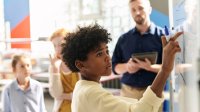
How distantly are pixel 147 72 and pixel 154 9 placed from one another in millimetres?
790

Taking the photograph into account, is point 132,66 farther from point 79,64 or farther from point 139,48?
point 79,64

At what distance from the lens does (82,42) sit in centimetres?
112

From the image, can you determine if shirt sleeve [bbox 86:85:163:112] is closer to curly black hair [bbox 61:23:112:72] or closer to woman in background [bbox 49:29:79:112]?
curly black hair [bbox 61:23:112:72]

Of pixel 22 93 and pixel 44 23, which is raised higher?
pixel 44 23

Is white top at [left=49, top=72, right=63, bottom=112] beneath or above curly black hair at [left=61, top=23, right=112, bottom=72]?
beneath

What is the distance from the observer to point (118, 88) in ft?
10.2

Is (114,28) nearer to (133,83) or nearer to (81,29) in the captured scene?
(133,83)

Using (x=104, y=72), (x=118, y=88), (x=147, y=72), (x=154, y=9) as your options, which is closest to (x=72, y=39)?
(x=104, y=72)

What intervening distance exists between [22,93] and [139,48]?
3.34ft

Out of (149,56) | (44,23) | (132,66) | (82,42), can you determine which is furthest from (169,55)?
(44,23)

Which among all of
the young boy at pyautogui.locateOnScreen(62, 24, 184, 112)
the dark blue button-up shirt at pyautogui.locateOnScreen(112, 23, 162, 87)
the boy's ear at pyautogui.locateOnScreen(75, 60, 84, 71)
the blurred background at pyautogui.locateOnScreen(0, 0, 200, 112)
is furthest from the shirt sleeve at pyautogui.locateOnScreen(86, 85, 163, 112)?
A: the blurred background at pyautogui.locateOnScreen(0, 0, 200, 112)

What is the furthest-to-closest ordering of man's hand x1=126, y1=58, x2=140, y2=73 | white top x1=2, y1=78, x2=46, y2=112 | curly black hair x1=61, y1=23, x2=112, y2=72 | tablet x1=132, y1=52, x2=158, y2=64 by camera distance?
white top x1=2, y1=78, x2=46, y2=112 < man's hand x1=126, y1=58, x2=140, y2=73 < tablet x1=132, y1=52, x2=158, y2=64 < curly black hair x1=61, y1=23, x2=112, y2=72

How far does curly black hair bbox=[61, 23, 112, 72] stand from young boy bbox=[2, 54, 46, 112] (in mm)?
1315

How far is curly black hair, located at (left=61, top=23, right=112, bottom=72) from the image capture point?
1102 millimetres
